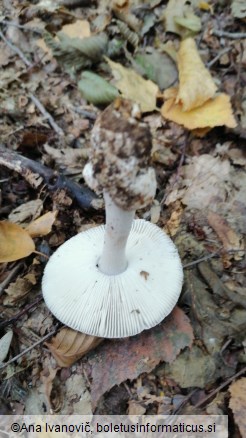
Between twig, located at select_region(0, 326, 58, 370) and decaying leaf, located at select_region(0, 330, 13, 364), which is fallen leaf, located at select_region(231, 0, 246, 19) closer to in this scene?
twig, located at select_region(0, 326, 58, 370)

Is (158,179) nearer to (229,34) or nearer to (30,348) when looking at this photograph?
(30,348)

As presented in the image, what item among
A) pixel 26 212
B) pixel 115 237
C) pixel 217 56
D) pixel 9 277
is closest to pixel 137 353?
pixel 115 237

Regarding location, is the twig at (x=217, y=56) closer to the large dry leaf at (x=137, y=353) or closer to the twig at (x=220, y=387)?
the large dry leaf at (x=137, y=353)

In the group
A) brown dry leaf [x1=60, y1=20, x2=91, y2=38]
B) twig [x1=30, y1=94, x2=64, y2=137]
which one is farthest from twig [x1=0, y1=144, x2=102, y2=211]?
brown dry leaf [x1=60, y1=20, x2=91, y2=38]

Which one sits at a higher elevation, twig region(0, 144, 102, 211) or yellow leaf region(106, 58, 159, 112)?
yellow leaf region(106, 58, 159, 112)

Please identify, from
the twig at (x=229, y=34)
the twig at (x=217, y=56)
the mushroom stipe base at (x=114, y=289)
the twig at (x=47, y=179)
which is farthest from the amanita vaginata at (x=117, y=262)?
the twig at (x=229, y=34)

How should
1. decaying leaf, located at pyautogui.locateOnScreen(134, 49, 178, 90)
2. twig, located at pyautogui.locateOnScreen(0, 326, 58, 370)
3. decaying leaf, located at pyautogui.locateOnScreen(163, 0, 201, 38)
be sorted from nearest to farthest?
twig, located at pyautogui.locateOnScreen(0, 326, 58, 370)
decaying leaf, located at pyautogui.locateOnScreen(134, 49, 178, 90)
decaying leaf, located at pyautogui.locateOnScreen(163, 0, 201, 38)

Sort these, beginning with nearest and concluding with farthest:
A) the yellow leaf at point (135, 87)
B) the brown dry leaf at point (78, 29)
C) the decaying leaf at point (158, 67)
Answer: the yellow leaf at point (135, 87) → the decaying leaf at point (158, 67) → the brown dry leaf at point (78, 29)
